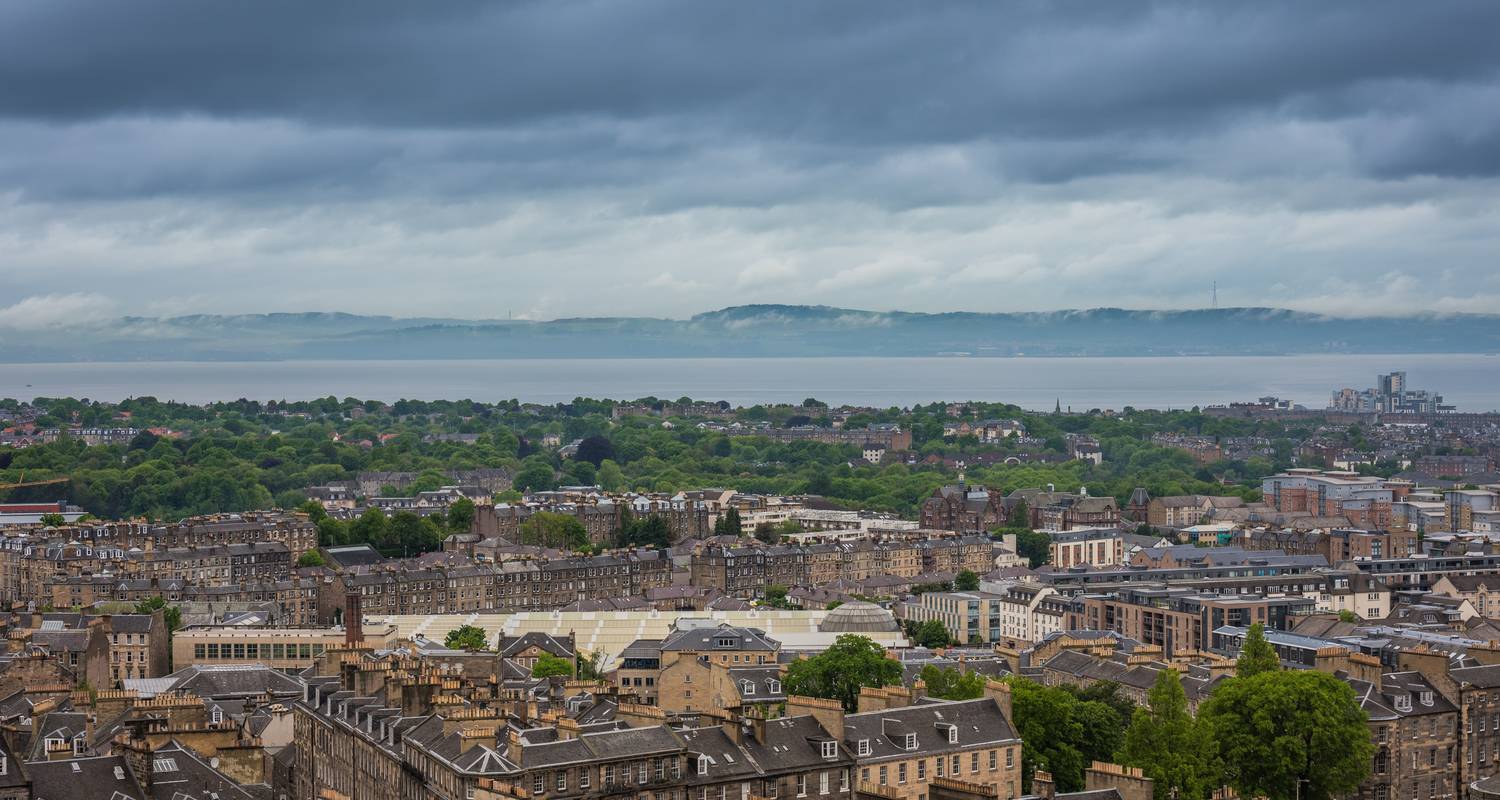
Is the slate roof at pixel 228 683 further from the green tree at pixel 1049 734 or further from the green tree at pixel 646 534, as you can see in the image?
the green tree at pixel 646 534

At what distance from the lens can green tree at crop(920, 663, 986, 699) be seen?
49625 millimetres

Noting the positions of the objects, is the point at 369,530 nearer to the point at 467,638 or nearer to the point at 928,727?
the point at 467,638

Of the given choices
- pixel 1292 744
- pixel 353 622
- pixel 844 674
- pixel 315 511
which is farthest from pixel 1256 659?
pixel 315 511

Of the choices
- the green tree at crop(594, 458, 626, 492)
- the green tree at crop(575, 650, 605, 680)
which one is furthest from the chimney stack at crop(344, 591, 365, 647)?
the green tree at crop(594, 458, 626, 492)

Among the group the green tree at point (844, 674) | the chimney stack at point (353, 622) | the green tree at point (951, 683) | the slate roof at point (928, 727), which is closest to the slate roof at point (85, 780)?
the slate roof at point (928, 727)

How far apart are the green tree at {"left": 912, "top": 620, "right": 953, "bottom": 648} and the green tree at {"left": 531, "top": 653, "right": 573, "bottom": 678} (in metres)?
16.8

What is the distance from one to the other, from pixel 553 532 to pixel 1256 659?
2902 inches

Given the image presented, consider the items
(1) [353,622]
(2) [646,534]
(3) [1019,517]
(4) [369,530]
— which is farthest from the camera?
(3) [1019,517]

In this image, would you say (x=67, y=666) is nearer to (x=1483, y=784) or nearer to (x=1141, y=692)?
(x=1141, y=692)

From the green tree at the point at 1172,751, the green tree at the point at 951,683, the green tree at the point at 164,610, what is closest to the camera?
the green tree at the point at 1172,751

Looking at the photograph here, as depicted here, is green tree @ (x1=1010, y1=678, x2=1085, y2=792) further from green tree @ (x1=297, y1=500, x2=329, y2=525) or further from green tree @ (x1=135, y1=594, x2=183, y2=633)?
green tree @ (x1=297, y1=500, x2=329, y2=525)

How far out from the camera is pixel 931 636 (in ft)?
267

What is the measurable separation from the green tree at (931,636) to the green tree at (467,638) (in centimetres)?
1653

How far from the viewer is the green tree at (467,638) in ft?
246
